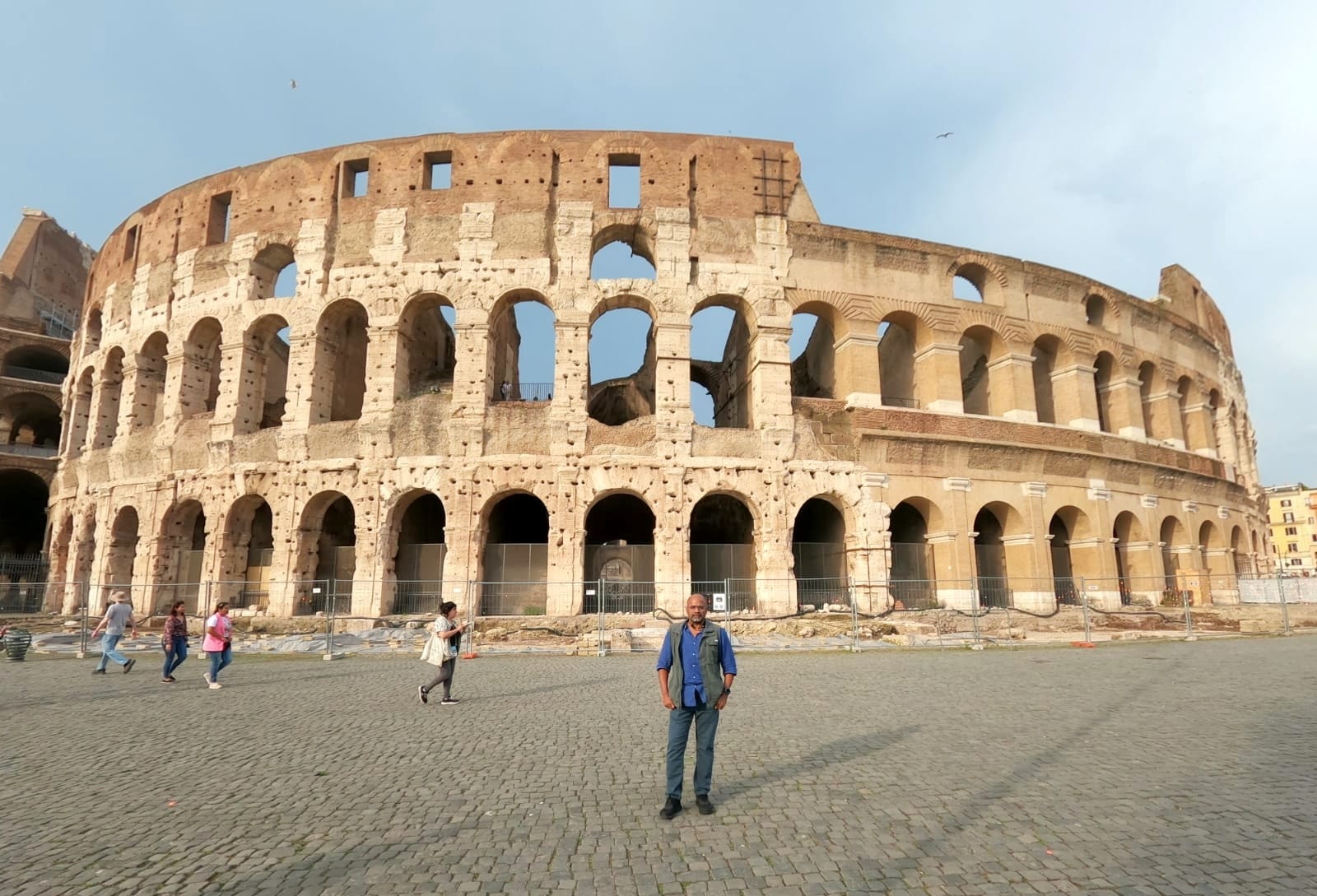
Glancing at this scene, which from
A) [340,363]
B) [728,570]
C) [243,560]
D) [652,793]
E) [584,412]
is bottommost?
[652,793]

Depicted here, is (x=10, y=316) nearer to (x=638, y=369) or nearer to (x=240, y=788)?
(x=638, y=369)

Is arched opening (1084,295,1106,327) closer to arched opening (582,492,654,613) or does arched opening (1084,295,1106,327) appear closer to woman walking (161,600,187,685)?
arched opening (582,492,654,613)

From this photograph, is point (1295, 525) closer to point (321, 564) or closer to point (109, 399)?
point (321, 564)

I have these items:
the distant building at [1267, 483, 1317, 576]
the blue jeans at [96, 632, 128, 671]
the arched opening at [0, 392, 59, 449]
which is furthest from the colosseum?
the distant building at [1267, 483, 1317, 576]

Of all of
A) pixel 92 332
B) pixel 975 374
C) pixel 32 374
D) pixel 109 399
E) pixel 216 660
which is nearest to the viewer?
pixel 216 660

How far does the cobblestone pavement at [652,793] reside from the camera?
10.6 feet

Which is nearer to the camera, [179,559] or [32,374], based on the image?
[179,559]

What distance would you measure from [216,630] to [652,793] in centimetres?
780

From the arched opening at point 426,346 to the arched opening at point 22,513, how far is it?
17621 mm

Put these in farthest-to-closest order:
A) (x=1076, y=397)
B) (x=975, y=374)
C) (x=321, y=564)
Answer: (x=975, y=374) < (x=1076, y=397) < (x=321, y=564)

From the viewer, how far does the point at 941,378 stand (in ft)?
64.3

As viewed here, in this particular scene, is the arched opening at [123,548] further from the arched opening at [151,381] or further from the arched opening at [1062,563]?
the arched opening at [1062,563]

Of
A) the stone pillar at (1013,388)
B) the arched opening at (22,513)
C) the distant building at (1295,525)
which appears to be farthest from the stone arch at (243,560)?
the distant building at (1295,525)

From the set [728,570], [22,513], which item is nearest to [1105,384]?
[728,570]
